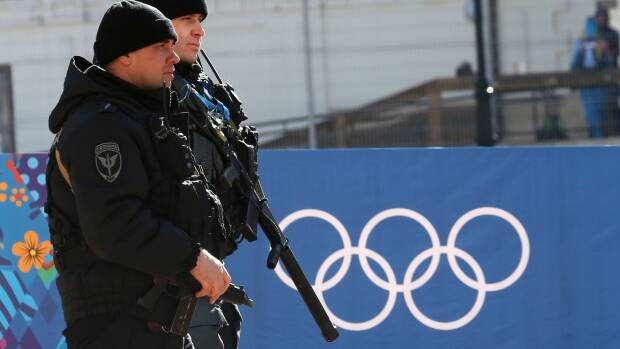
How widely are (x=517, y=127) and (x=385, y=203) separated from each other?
6430 millimetres

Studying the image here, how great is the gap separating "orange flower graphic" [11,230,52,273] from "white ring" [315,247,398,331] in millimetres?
1624

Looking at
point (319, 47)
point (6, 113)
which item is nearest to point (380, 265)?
point (319, 47)

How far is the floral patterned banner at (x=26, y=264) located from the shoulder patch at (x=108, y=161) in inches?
125

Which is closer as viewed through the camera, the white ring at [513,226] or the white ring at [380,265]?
the white ring at [513,226]

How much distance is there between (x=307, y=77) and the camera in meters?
13.0

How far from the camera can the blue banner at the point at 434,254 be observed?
6090 millimetres

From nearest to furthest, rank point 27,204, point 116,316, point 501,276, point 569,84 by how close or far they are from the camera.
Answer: point 116,316, point 501,276, point 27,204, point 569,84

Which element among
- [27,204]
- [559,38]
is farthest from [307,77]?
[27,204]

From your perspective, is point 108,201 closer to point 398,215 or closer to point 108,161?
point 108,161

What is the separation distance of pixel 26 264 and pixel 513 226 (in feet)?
9.26

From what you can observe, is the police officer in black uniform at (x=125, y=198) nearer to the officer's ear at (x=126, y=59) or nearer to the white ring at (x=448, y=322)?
the officer's ear at (x=126, y=59)

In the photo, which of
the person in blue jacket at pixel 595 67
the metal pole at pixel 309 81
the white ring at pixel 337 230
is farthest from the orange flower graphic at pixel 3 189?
the person in blue jacket at pixel 595 67

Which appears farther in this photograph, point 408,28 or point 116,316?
point 408,28

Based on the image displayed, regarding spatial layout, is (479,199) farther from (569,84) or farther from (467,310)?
(569,84)
